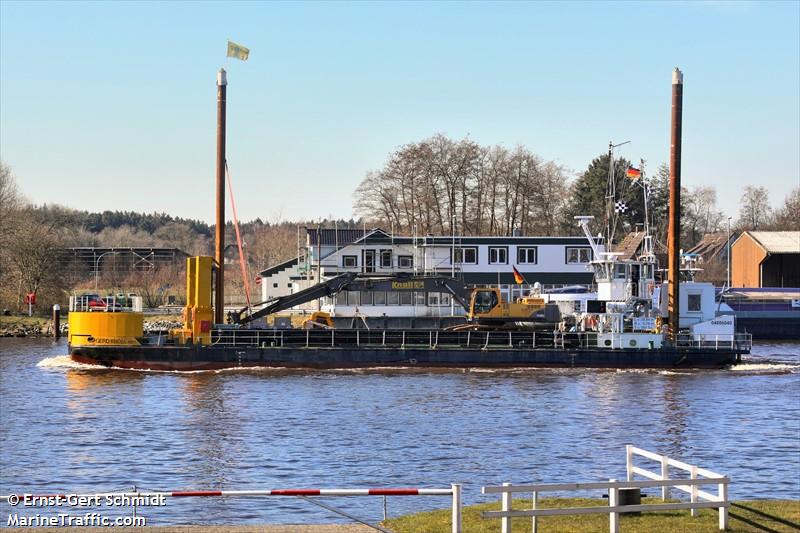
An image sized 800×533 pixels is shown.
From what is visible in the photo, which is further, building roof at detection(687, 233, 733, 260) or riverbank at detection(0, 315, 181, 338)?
building roof at detection(687, 233, 733, 260)

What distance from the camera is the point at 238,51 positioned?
6384 cm

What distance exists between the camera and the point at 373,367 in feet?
172

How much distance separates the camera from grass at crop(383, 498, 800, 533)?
1755 cm

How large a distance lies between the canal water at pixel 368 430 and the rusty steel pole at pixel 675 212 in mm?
4018

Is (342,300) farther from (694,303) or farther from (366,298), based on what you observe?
(694,303)

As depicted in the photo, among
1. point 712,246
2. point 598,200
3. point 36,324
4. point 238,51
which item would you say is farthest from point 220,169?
point 712,246

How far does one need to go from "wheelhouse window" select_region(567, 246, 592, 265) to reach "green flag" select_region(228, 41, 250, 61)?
28.4 meters

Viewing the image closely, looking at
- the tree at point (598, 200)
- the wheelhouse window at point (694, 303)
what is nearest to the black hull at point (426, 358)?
the wheelhouse window at point (694, 303)

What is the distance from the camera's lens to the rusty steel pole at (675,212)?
176ft

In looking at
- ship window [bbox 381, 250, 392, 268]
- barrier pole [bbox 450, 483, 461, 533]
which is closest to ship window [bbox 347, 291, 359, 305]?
ship window [bbox 381, 250, 392, 268]

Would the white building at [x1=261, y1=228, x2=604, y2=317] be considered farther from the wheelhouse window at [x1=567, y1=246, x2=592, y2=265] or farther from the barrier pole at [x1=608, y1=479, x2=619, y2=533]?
the barrier pole at [x1=608, y1=479, x2=619, y2=533]

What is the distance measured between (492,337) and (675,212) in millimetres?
11158

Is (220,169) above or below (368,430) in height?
above

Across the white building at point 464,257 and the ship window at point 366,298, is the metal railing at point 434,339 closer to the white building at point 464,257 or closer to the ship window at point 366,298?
the ship window at point 366,298
